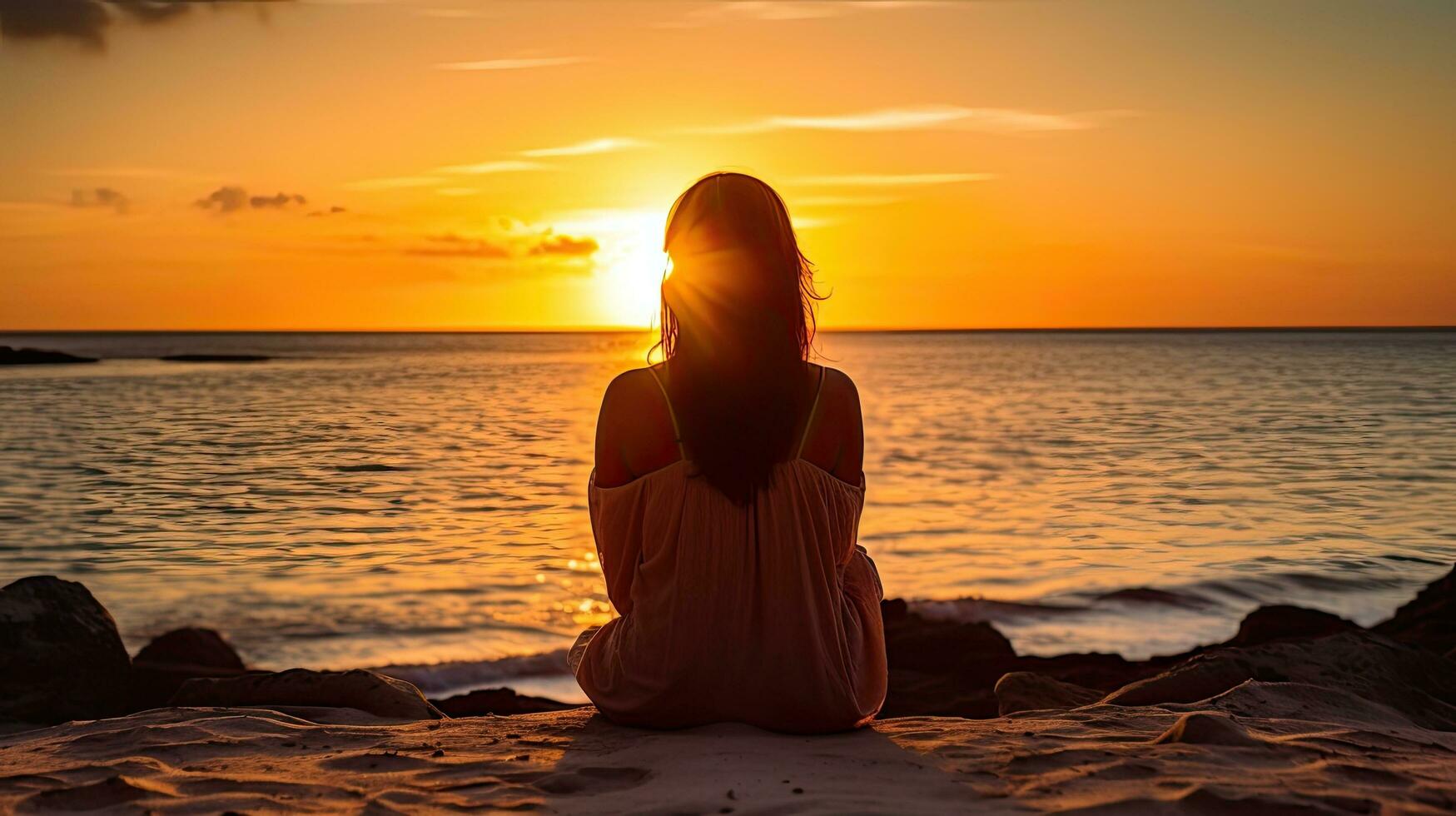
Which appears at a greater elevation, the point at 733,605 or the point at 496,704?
the point at 733,605

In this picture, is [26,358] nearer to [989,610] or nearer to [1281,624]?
[989,610]

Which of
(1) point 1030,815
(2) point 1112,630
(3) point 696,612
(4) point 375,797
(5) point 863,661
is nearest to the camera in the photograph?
(1) point 1030,815

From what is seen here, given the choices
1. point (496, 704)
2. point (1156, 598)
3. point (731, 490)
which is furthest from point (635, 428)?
point (1156, 598)

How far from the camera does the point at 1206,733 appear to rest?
313 centimetres

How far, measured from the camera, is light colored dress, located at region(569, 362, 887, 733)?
10.9 ft

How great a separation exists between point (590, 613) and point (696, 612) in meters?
5.56

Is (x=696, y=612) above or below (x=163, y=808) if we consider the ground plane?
above

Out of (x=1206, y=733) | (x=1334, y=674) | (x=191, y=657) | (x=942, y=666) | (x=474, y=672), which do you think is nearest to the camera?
(x=1206, y=733)

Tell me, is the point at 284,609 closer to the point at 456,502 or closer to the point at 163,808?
the point at 456,502

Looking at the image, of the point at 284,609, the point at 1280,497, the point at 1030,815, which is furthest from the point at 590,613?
the point at 1280,497

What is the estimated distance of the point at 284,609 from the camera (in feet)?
28.6

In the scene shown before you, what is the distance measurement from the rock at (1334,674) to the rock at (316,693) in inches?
122

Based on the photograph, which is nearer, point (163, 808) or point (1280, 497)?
point (163, 808)

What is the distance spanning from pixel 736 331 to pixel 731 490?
19.1 inches
